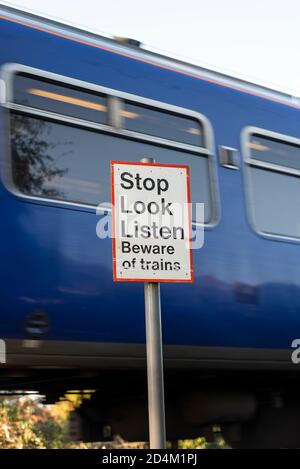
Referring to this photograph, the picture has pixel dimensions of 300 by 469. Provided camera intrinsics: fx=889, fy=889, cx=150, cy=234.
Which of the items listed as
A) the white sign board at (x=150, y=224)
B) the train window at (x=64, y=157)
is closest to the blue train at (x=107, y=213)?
the train window at (x=64, y=157)

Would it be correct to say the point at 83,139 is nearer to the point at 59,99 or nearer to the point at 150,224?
the point at 59,99

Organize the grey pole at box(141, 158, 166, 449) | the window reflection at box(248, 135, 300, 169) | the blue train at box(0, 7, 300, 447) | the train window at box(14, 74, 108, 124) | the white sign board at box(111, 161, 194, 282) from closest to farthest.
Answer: the grey pole at box(141, 158, 166, 449) < the white sign board at box(111, 161, 194, 282) < the blue train at box(0, 7, 300, 447) < the train window at box(14, 74, 108, 124) < the window reflection at box(248, 135, 300, 169)

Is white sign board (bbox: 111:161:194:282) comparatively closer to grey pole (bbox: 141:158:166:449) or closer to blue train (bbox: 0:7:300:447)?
grey pole (bbox: 141:158:166:449)

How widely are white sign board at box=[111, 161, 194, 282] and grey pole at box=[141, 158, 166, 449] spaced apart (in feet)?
0.35

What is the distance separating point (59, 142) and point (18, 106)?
1.22 feet

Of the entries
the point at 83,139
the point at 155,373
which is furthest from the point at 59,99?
the point at 155,373

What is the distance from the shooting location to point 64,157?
5.63m

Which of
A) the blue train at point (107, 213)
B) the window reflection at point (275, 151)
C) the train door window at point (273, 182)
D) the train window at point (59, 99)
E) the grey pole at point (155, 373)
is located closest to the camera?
the grey pole at point (155, 373)

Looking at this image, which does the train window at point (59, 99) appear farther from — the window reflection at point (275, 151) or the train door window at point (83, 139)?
the window reflection at point (275, 151)

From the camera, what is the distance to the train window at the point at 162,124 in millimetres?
5996

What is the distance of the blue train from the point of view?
17.5 ft

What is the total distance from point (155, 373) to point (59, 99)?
7.59ft

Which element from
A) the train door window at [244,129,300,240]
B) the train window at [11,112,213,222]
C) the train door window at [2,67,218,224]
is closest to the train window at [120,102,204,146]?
the train door window at [2,67,218,224]
